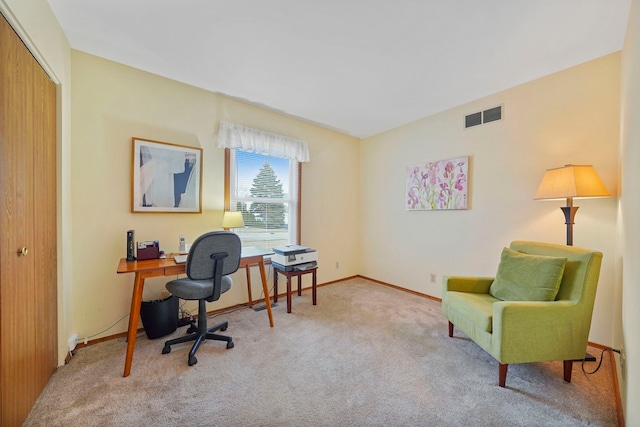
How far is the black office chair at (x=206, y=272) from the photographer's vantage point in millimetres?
1879

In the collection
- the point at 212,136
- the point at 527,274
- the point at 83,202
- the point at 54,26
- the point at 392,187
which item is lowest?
the point at 527,274

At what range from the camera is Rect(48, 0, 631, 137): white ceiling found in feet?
5.26

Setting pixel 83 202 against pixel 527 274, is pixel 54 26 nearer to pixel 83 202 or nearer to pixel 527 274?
pixel 83 202

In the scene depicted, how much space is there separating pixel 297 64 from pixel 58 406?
2.92 m

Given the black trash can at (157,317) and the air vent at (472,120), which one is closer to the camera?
the black trash can at (157,317)

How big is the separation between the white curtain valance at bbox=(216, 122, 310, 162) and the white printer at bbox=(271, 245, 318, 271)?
1.26 m

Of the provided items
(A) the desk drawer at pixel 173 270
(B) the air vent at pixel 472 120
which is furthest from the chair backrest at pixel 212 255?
(B) the air vent at pixel 472 120

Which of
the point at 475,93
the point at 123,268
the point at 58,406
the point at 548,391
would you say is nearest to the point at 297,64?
the point at 475,93

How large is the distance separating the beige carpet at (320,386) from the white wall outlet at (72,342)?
0.28ft

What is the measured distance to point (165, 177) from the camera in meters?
2.47

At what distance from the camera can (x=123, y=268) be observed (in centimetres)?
185

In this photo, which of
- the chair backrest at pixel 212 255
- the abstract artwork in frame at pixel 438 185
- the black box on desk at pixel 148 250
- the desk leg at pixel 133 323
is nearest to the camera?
the desk leg at pixel 133 323

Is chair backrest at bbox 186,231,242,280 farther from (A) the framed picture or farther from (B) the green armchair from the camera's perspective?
(B) the green armchair

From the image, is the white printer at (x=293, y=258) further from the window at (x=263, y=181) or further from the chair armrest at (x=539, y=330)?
the chair armrest at (x=539, y=330)
